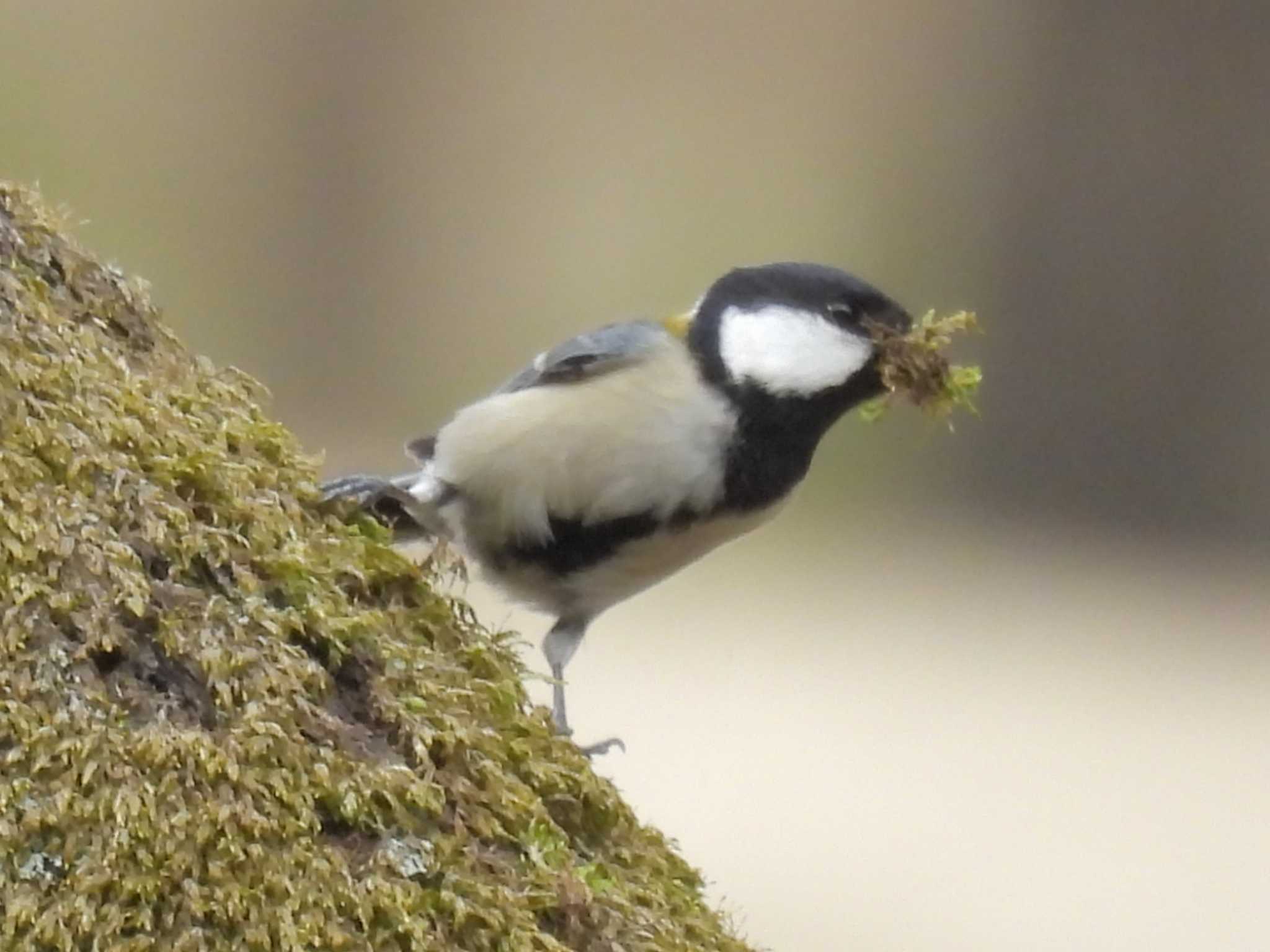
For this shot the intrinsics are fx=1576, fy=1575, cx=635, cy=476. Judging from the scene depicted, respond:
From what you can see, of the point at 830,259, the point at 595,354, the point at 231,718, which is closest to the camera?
the point at 231,718

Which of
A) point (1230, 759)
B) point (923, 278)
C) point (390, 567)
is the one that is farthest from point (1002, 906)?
point (390, 567)

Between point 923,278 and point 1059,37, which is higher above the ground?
point 1059,37

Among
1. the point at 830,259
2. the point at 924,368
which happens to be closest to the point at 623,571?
the point at 924,368

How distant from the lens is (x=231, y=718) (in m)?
0.75

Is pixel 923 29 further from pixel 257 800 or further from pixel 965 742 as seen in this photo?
pixel 257 800

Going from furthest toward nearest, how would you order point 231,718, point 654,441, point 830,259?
1. point 830,259
2. point 654,441
3. point 231,718

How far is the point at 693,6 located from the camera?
5.17 m

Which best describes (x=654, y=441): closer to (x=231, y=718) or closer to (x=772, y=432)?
(x=772, y=432)

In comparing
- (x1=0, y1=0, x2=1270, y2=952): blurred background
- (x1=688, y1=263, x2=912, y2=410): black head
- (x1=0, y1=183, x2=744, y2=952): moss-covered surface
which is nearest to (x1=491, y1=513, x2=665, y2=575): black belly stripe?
(x1=688, y1=263, x2=912, y2=410): black head

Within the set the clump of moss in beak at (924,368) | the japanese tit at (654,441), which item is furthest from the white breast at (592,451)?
the clump of moss in beak at (924,368)

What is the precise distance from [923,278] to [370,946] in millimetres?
4873

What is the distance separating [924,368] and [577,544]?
0.35 m

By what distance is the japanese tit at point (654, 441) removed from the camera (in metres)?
1.40

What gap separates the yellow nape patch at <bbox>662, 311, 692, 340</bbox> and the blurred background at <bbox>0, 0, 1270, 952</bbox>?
2834 millimetres
